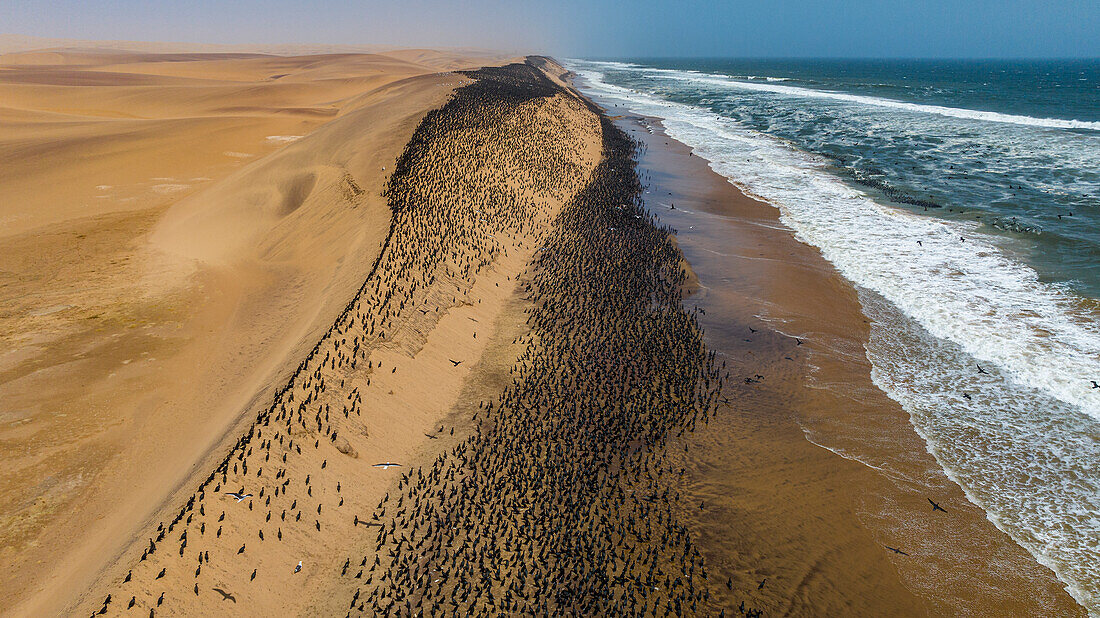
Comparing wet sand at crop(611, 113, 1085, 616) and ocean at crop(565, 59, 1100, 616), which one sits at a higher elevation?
ocean at crop(565, 59, 1100, 616)

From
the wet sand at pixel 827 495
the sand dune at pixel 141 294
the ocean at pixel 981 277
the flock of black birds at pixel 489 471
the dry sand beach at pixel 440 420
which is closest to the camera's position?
the flock of black birds at pixel 489 471

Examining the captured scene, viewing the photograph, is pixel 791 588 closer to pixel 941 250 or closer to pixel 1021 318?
pixel 1021 318

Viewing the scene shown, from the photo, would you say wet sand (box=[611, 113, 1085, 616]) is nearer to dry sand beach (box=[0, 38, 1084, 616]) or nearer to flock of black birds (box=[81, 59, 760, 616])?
dry sand beach (box=[0, 38, 1084, 616])

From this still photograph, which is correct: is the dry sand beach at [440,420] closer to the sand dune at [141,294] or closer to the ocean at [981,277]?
the sand dune at [141,294]

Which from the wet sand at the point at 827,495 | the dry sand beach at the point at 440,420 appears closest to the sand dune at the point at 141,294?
the dry sand beach at the point at 440,420

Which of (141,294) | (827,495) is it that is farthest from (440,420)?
(141,294)

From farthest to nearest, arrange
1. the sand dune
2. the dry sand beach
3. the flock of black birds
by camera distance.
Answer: the sand dune < the dry sand beach < the flock of black birds

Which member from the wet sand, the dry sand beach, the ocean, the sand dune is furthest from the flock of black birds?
the ocean

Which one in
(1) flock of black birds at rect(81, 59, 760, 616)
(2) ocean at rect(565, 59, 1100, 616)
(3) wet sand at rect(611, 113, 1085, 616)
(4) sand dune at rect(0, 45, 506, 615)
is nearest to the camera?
(1) flock of black birds at rect(81, 59, 760, 616)
